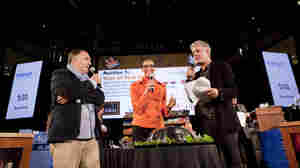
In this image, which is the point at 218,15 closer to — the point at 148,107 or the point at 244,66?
the point at 244,66

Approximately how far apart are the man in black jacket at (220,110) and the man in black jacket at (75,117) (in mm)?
869

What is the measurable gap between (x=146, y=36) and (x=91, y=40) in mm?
1612

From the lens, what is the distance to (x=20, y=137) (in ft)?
5.93

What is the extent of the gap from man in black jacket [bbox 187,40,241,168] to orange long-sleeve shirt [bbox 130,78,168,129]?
42.5 inches

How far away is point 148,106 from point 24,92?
14.2ft

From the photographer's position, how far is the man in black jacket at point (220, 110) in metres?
1.53

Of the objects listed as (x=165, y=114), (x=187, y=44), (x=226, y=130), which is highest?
(x=187, y=44)

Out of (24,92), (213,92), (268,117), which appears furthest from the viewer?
(24,92)

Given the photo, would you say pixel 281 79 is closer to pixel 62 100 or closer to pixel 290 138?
pixel 290 138

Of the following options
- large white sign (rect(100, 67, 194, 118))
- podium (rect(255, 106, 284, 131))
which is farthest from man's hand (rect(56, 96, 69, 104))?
podium (rect(255, 106, 284, 131))

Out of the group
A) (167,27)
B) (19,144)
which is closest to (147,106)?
(19,144)

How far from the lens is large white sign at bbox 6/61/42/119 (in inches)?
219

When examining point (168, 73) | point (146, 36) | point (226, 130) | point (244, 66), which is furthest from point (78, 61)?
point (244, 66)

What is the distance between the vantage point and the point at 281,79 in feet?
18.2
